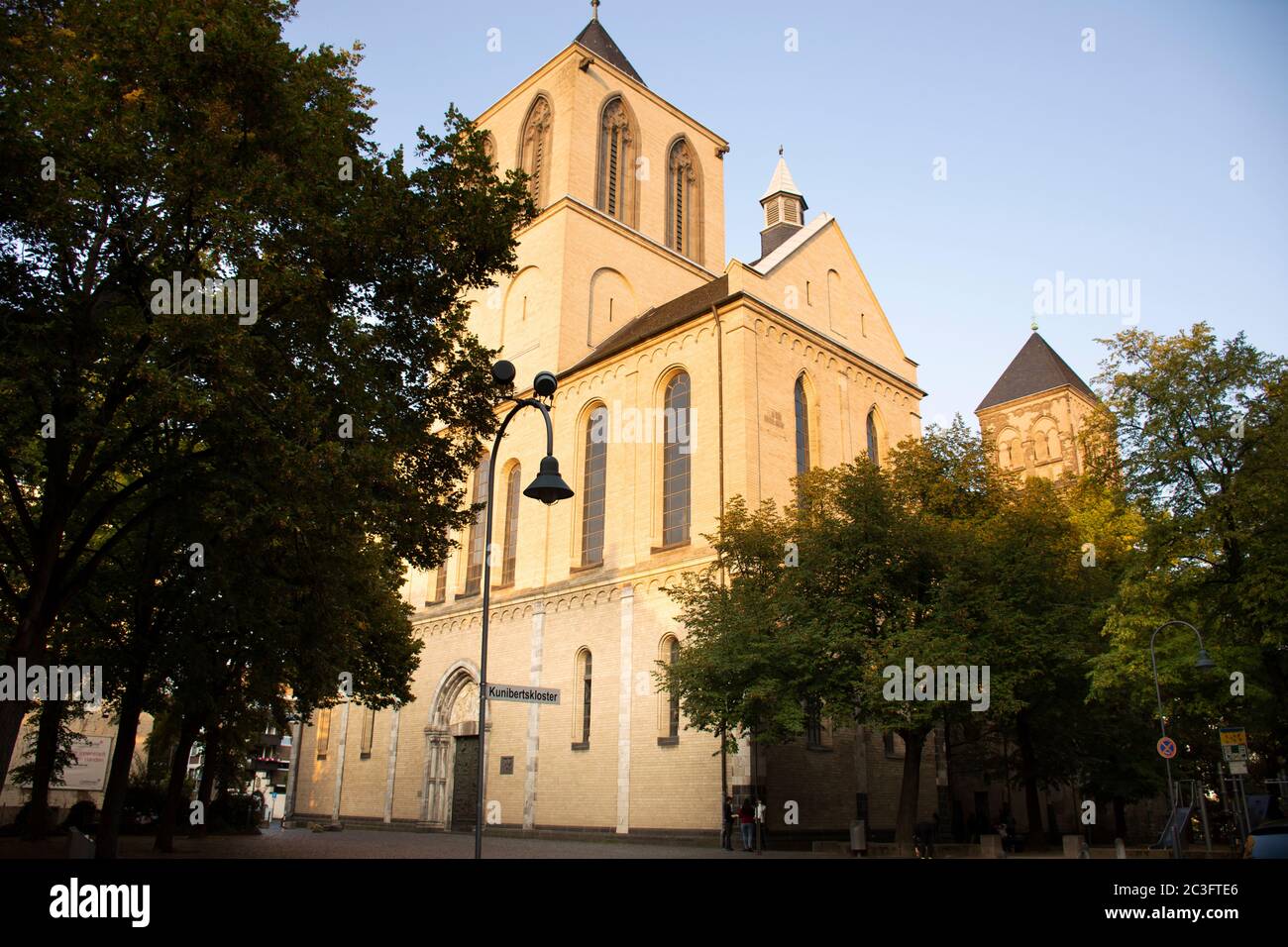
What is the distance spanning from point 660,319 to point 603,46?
18.5 meters

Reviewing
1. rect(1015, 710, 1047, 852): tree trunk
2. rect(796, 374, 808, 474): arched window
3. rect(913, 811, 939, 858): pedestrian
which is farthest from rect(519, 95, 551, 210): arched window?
rect(913, 811, 939, 858): pedestrian

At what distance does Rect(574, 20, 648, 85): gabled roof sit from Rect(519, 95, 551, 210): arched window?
4.05m

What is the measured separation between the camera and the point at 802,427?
30922 mm

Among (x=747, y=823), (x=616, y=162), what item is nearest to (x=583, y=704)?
(x=747, y=823)

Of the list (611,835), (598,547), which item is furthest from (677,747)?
(598,547)

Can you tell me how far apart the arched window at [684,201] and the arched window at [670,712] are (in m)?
22.2

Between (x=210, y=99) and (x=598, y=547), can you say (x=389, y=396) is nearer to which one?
(x=210, y=99)

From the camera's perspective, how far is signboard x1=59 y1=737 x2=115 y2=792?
131ft

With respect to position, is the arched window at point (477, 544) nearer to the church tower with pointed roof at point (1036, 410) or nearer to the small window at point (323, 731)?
the small window at point (323, 731)

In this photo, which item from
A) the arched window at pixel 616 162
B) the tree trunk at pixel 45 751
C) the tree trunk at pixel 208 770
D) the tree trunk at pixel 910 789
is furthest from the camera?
the arched window at pixel 616 162
